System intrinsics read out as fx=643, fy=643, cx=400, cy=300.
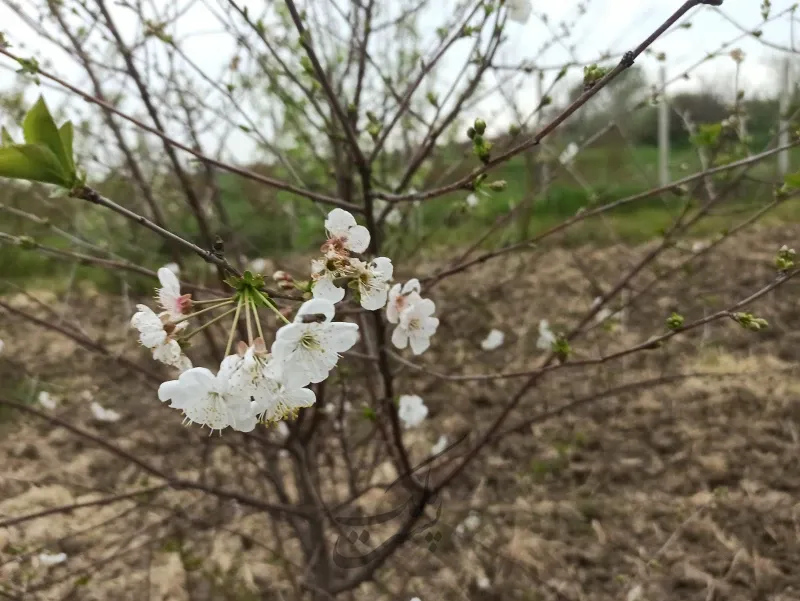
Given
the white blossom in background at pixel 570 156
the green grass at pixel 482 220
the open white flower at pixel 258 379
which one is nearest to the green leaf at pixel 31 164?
the open white flower at pixel 258 379

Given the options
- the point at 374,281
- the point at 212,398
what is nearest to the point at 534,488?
the point at 374,281

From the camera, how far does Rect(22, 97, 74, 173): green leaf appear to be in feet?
2.09

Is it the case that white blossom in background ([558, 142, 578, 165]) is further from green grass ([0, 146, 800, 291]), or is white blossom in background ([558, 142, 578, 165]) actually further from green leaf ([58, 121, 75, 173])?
green leaf ([58, 121, 75, 173])

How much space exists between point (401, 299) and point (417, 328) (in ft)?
0.23

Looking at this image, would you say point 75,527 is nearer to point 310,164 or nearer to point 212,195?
point 212,195

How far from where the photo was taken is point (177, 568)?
2.48 m

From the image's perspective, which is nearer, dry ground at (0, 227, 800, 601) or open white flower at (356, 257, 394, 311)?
open white flower at (356, 257, 394, 311)

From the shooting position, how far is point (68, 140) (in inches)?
26.5

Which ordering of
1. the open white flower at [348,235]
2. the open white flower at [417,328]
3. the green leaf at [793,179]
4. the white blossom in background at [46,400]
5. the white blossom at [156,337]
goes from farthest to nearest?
the white blossom in background at [46,400] → the open white flower at [417,328] → the green leaf at [793,179] → the open white flower at [348,235] → the white blossom at [156,337]

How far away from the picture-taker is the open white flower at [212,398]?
710 mm

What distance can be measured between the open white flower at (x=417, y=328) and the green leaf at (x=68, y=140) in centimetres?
62

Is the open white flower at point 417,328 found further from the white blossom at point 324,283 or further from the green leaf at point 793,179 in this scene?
the green leaf at point 793,179

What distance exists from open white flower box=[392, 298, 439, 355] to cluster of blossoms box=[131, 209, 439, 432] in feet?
0.97

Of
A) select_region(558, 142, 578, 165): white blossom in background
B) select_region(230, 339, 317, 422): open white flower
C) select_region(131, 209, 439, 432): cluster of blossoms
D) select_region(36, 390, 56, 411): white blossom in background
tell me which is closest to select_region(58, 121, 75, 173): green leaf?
select_region(131, 209, 439, 432): cluster of blossoms
